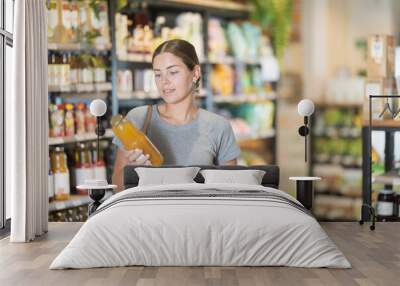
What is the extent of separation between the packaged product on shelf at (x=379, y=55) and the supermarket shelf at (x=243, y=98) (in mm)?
1131

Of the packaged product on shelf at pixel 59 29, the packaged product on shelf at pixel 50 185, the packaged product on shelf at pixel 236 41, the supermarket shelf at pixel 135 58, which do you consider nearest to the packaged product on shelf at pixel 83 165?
the packaged product on shelf at pixel 50 185

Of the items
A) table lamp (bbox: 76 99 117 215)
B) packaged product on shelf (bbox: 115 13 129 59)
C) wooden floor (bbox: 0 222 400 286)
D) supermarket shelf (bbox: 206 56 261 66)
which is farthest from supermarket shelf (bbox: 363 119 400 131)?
table lamp (bbox: 76 99 117 215)

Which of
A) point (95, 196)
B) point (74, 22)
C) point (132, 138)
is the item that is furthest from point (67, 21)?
point (95, 196)

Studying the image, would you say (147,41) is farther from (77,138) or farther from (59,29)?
(77,138)

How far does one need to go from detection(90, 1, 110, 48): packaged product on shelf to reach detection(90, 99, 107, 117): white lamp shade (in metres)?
0.70

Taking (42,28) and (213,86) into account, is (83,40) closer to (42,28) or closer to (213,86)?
(42,28)

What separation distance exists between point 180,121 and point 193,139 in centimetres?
24

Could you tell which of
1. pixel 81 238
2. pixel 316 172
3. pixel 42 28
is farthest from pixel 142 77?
pixel 81 238

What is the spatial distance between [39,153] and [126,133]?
1.30 meters

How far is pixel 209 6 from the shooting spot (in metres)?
8.41

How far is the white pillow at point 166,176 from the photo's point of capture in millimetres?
6895

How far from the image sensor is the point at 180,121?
794 cm

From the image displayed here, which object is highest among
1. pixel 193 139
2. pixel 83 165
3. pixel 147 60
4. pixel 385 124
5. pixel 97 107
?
pixel 147 60

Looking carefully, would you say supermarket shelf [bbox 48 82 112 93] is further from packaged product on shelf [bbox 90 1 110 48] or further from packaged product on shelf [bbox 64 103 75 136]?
packaged product on shelf [bbox 90 1 110 48]
